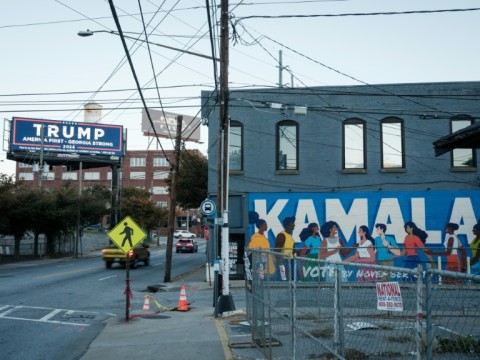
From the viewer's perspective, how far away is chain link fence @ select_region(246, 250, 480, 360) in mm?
4129

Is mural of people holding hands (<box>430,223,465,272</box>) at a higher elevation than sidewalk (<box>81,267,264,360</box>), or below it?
higher

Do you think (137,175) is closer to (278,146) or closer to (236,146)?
(236,146)

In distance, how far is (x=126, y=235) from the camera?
14859 millimetres

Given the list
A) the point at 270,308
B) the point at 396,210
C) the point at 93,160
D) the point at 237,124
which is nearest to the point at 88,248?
the point at 93,160

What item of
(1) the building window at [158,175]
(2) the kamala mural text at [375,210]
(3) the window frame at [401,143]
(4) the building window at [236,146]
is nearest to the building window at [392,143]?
(3) the window frame at [401,143]

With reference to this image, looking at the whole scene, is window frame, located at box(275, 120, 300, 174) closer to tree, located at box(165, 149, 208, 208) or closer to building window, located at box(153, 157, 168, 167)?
tree, located at box(165, 149, 208, 208)

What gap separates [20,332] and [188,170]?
35.5 m

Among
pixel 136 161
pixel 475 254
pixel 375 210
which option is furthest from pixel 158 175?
pixel 475 254

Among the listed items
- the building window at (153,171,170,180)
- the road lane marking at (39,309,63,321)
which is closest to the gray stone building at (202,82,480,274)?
the road lane marking at (39,309,63,321)

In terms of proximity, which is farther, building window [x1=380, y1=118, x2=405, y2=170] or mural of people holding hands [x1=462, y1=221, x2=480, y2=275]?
building window [x1=380, y1=118, x2=405, y2=170]

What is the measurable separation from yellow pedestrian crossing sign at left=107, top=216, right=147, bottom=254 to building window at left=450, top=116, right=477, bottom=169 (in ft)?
53.6

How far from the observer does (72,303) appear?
59.8ft

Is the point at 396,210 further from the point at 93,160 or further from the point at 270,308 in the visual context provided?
the point at 93,160

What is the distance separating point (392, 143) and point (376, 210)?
324 cm
